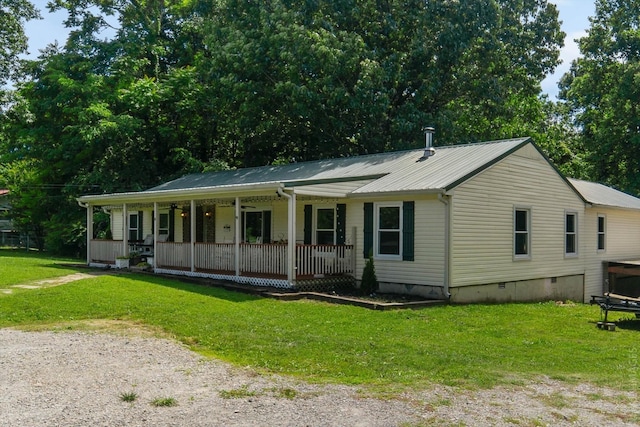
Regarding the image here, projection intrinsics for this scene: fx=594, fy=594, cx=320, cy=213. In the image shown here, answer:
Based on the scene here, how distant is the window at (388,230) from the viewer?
1486cm

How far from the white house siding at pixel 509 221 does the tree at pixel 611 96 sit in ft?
50.9

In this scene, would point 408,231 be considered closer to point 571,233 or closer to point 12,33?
point 571,233

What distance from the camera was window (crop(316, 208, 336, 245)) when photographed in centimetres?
1669

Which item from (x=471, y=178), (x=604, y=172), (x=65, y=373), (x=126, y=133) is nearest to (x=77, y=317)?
(x=65, y=373)

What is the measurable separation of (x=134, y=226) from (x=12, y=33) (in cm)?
1421

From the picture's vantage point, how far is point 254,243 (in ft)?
58.4

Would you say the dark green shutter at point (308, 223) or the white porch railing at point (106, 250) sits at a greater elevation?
the dark green shutter at point (308, 223)

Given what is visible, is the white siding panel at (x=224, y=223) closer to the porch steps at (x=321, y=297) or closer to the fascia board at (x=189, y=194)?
the fascia board at (x=189, y=194)

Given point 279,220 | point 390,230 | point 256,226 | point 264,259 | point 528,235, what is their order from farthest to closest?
point 256,226
point 279,220
point 528,235
point 264,259
point 390,230

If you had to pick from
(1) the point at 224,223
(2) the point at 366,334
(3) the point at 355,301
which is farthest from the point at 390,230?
(1) the point at 224,223

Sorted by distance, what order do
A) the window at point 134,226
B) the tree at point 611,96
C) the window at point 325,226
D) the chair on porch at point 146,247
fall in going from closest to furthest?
the window at point 325,226 → the chair on porch at point 146,247 → the window at point 134,226 → the tree at point 611,96

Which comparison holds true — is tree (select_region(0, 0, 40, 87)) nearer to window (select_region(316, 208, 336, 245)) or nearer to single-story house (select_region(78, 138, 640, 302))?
single-story house (select_region(78, 138, 640, 302))

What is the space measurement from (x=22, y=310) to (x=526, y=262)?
12521mm

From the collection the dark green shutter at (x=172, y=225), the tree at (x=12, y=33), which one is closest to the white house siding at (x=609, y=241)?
the dark green shutter at (x=172, y=225)
